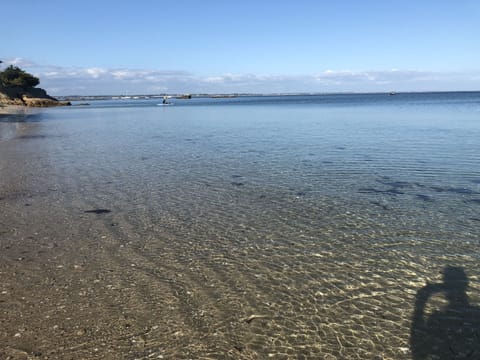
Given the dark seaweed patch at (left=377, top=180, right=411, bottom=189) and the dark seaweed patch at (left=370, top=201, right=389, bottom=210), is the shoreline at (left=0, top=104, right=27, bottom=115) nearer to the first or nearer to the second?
the dark seaweed patch at (left=377, top=180, right=411, bottom=189)

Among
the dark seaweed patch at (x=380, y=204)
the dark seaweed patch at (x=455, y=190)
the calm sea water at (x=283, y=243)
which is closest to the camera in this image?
the calm sea water at (x=283, y=243)

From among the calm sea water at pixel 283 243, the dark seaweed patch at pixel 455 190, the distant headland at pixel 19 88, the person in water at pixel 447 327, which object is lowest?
the person in water at pixel 447 327

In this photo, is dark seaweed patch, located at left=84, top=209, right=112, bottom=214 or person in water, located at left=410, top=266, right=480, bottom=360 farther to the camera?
dark seaweed patch, located at left=84, top=209, right=112, bottom=214

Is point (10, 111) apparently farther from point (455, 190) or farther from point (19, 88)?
point (455, 190)

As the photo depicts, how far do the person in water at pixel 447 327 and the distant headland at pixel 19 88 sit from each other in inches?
5289

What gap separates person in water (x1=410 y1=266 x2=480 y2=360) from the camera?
19.1 ft

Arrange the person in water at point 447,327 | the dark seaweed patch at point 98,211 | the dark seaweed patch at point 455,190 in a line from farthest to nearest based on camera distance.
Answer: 1. the dark seaweed patch at point 455,190
2. the dark seaweed patch at point 98,211
3. the person in water at point 447,327

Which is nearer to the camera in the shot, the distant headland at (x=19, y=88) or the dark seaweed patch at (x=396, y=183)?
the dark seaweed patch at (x=396, y=183)

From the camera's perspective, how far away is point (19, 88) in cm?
13188

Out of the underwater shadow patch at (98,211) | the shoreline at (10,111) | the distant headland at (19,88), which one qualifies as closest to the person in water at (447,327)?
the underwater shadow patch at (98,211)

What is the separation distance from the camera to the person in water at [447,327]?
19.1 feet

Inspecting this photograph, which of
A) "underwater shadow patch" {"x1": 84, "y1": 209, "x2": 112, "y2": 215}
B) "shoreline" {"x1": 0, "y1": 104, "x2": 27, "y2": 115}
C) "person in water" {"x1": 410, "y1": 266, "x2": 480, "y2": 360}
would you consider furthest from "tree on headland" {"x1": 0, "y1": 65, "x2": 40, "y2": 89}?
"person in water" {"x1": 410, "y1": 266, "x2": 480, "y2": 360}

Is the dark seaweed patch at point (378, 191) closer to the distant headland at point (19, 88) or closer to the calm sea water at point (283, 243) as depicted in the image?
the calm sea water at point (283, 243)

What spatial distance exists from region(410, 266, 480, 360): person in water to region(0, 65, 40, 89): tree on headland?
149716mm
